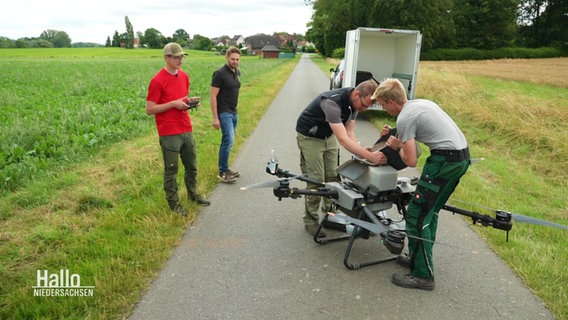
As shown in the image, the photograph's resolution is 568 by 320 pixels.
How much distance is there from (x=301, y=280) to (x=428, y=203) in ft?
4.39

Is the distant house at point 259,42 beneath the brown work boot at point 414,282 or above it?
above

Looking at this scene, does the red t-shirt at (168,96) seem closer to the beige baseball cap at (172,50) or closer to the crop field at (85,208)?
the beige baseball cap at (172,50)

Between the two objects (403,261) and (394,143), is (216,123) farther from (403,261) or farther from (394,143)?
(403,261)

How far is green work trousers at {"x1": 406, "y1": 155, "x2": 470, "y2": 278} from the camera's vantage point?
322 centimetres

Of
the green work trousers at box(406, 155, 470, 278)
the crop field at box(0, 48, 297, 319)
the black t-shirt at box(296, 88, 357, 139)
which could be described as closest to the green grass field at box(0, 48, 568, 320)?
the crop field at box(0, 48, 297, 319)

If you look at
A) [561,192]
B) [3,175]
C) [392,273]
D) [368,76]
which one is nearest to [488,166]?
[561,192]

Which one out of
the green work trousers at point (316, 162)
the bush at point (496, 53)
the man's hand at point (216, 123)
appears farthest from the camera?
the bush at point (496, 53)

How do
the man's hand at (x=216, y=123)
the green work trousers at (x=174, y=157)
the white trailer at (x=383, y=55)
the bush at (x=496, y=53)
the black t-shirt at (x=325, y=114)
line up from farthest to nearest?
the bush at (x=496, y=53) → the white trailer at (x=383, y=55) → the man's hand at (x=216, y=123) → the green work trousers at (x=174, y=157) → the black t-shirt at (x=325, y=114)

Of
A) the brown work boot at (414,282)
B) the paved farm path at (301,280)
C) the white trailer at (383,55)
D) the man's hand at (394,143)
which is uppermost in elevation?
the white trailer at (383,55)

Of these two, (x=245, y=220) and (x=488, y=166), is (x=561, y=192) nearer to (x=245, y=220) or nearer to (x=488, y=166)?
(x=488, y=166)

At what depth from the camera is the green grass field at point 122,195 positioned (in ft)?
11.2

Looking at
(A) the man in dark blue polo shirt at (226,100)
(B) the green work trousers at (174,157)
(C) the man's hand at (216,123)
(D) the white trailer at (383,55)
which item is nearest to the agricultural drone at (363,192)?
(B) the green work trousers at (174,157)

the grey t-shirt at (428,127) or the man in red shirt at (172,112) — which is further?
the man in red shirt at (172,112)

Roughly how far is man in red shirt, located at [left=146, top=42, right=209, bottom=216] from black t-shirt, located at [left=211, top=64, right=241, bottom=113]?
1.12 m
